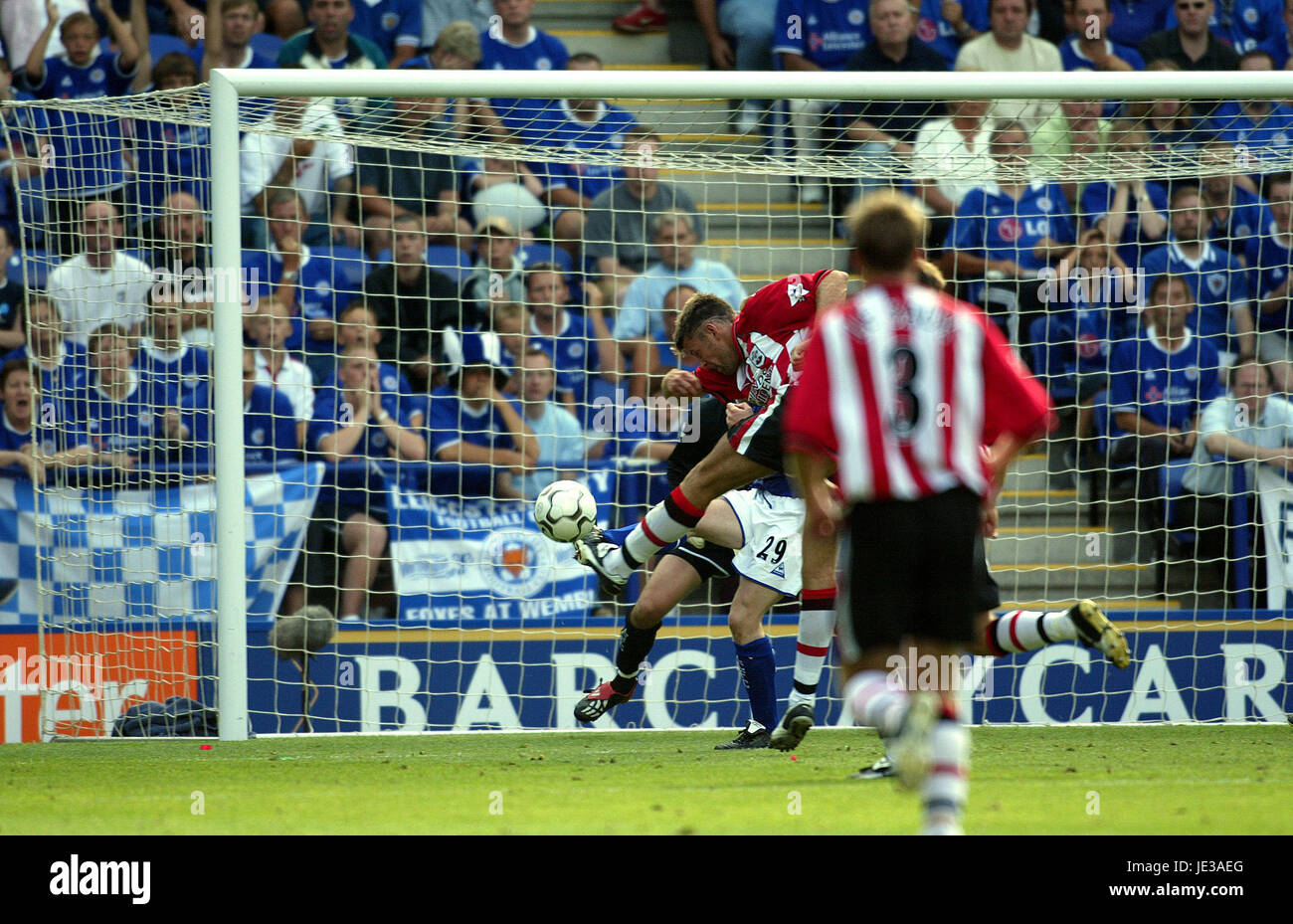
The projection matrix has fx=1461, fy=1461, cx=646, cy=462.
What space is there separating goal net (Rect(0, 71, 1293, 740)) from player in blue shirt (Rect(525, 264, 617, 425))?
0.03 meters

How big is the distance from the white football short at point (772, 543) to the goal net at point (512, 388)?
0.08 ft

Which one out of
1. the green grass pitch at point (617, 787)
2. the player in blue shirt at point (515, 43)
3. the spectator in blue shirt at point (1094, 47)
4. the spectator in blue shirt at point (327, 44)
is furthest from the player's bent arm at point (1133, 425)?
the spectator in blue shirt at point (327, 44)

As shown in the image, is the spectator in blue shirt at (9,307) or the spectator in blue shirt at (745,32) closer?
the spectator in blue shirt at (9,307)

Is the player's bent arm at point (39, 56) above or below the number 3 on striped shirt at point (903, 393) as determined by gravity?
above

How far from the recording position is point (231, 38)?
990 cm

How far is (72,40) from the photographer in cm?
988

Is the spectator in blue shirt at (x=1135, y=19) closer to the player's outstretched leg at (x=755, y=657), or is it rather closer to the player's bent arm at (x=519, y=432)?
the player's bent arm at (x=519, y=432)

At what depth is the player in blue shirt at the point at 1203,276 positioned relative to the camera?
8922 mm

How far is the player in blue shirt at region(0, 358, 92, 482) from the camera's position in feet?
24.7

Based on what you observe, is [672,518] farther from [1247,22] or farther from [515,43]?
[1247,22]

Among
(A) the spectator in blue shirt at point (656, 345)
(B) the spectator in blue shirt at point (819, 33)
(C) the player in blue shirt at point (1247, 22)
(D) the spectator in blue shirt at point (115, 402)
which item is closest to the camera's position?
(D) the spectator in blue shirt at point (115, 402)

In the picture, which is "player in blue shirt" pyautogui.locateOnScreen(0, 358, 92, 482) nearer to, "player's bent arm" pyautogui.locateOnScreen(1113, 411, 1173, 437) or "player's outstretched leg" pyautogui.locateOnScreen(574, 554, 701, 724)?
"player's outstretched leg" pyautogui.locateOnScreen(574, 554, 701, 724)

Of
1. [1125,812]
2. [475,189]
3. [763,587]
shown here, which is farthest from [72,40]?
[1125,812]

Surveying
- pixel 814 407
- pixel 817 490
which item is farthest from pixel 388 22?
pixel 814 407
